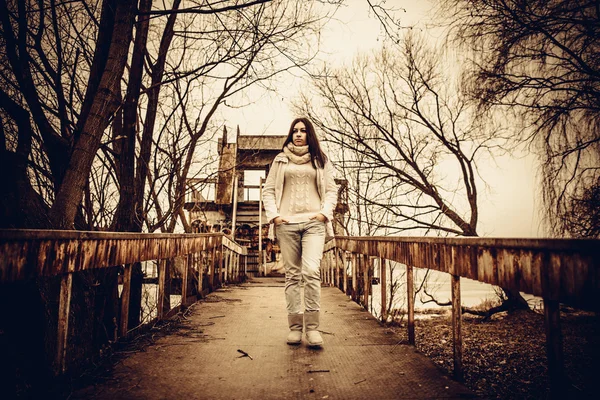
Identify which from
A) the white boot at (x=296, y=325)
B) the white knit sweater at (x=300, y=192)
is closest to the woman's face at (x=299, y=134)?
the white knit sweater at (x=300, y=192)

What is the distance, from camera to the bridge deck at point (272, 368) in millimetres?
1868

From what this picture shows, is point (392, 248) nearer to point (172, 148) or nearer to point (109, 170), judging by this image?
point (109, 170)

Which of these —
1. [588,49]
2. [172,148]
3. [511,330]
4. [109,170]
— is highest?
[588,49]

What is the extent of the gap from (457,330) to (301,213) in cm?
147

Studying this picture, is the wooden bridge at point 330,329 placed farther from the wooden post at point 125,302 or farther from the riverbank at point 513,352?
the riverbank at point 513,352

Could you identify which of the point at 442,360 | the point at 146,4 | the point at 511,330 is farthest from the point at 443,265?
the point at 511,330

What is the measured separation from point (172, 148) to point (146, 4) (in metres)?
1.94

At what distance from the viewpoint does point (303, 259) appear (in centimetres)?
300

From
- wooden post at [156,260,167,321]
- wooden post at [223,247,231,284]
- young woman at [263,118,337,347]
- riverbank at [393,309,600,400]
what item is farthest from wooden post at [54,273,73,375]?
wooden post at [223,247,231,284]

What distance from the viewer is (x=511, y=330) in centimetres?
743

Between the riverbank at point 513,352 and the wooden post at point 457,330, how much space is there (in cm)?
33

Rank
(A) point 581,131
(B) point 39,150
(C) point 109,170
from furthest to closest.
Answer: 1. (A) point 581,131
2. (C) point 109,170
3. (B) point 39,150

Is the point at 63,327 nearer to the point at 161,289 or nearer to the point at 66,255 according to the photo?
the point at 66,255

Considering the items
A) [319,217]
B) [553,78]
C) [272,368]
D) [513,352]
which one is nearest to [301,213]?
[319,217]
